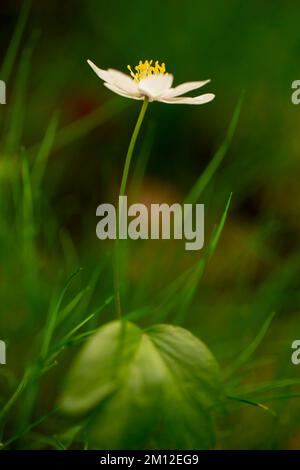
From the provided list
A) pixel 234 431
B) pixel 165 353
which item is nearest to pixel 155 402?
pixel 165 353

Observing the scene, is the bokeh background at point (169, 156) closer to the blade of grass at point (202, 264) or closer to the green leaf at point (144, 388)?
the blade of grass at point (202, 264)

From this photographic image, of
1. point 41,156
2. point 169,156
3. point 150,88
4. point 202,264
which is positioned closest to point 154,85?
point 150,88

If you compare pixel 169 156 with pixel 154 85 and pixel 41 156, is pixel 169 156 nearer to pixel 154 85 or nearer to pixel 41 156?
pixel 41 156

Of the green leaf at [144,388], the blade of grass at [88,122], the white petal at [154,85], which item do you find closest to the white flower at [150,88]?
the white petal at [154,85]

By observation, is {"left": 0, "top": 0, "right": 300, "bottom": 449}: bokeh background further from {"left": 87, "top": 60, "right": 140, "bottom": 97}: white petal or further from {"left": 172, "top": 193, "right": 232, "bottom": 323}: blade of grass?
{"left": 87, "top": 60, "right": 140, "bottom": 97}: white petal

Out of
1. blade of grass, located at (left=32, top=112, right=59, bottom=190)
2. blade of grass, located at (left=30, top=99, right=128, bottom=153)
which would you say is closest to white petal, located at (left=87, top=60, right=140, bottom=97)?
blade of grass, located at (left=32, top=112, right=59, bottom=190)
